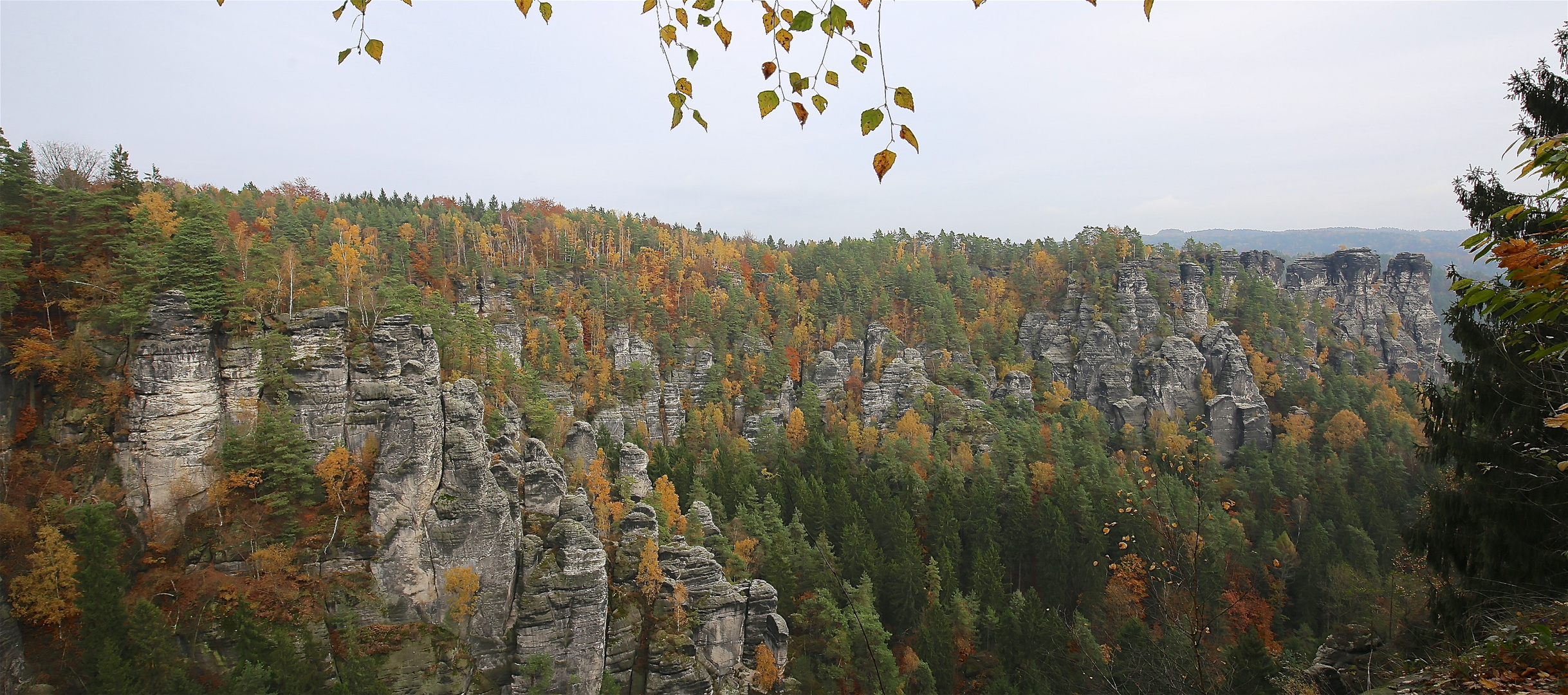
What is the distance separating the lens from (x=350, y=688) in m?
15.7

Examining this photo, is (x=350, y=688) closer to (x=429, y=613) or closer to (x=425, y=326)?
(x=429, y=613)

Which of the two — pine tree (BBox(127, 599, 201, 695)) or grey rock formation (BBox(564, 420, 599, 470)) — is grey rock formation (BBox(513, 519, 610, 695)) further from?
grey rock formation (BBox(564, 420, 599, 470))

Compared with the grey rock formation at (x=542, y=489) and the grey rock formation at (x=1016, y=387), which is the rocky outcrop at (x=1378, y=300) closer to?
the grey rock formation at (x=1016, y=387)

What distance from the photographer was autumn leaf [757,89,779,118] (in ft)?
8.91

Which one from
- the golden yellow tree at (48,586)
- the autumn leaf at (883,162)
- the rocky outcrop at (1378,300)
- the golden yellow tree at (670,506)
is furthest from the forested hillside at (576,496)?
the rocky outcrop at (1378,300)

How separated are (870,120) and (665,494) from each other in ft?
100.0

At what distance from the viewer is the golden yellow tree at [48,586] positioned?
1458 centimetres

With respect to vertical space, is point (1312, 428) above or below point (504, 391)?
below

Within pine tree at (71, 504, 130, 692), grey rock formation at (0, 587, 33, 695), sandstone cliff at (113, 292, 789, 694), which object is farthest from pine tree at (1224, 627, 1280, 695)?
grey rock formation at (0, 587, 33, 695)

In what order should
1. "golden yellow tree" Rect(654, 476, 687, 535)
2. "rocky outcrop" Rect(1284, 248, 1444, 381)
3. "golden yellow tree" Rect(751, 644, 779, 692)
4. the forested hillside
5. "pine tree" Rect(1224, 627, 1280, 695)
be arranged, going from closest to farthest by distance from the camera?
the forested hillside, "pine tree" Rect(1224, 627, 1280, 695), "golden yellow tree" Rect(751, 644, 779, 692), "golden yellow tree" Rect(654, 476, 687, 535), "rocky outcrop" Rect(1284, 248, 1444, 381)

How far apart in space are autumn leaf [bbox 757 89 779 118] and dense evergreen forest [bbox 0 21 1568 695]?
326 cm

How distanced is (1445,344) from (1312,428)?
61835mm

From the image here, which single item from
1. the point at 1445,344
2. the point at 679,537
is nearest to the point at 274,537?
the point at 679,537

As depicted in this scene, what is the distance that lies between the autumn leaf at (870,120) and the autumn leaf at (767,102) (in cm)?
40
